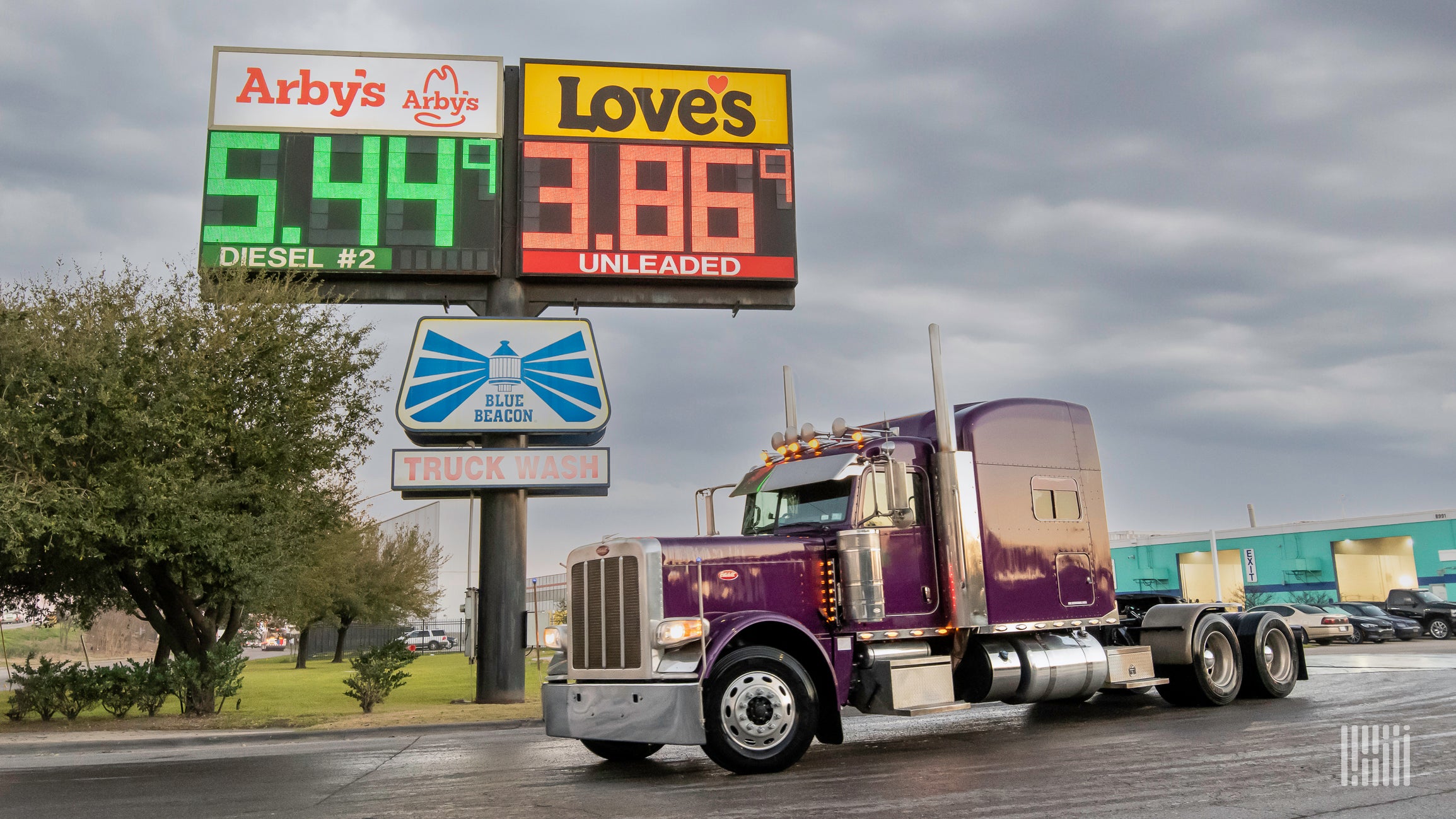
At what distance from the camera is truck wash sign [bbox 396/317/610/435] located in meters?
19.0

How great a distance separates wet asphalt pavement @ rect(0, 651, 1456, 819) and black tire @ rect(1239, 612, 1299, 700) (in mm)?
279

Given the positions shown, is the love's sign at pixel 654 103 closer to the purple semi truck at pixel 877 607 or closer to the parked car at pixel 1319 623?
the purple semi truck at pixel 877 607

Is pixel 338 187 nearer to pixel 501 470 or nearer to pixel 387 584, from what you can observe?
pixel 501 470

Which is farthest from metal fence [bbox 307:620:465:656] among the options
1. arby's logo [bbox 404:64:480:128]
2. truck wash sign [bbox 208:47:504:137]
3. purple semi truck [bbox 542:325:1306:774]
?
purple semi truck [bbox 542:325:1306:774]

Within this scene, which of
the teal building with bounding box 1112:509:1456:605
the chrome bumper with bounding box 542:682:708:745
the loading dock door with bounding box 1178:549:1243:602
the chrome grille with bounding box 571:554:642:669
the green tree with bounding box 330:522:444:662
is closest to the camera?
the chrome bumper with bounding box 542:682:708:745

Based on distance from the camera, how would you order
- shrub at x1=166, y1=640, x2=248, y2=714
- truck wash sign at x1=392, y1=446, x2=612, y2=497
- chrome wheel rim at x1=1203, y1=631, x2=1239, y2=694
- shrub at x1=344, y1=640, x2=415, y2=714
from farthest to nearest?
truck wash sign at x1=392, y1=446, x2=612, y2=497, shrub at x1=344, y1=640, x2=415, y2=714, shrub at x1=166, y1=640, x2=248, y2=714, chrome wheel rim at x1=1203, y1=631, x2=1239, y2=694

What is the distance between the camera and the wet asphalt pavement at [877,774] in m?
6.73

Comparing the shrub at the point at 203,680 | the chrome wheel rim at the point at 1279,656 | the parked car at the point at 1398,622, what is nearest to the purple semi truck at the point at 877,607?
the chrome wheel rim at the point at 1279,656

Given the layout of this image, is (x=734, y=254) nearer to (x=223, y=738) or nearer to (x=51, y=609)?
(x=223, y=738)

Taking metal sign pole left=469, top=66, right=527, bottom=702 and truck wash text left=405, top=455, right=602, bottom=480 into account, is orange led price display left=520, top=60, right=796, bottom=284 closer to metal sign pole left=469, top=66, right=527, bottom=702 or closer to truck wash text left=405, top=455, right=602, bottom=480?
metal sign pole left=469, top=66, right=527, bottom=702

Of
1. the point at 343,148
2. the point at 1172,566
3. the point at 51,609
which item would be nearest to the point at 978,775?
the point at 343,148

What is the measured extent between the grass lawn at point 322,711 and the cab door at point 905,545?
8.06m

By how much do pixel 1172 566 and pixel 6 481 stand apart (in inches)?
2417

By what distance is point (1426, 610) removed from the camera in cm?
3534
